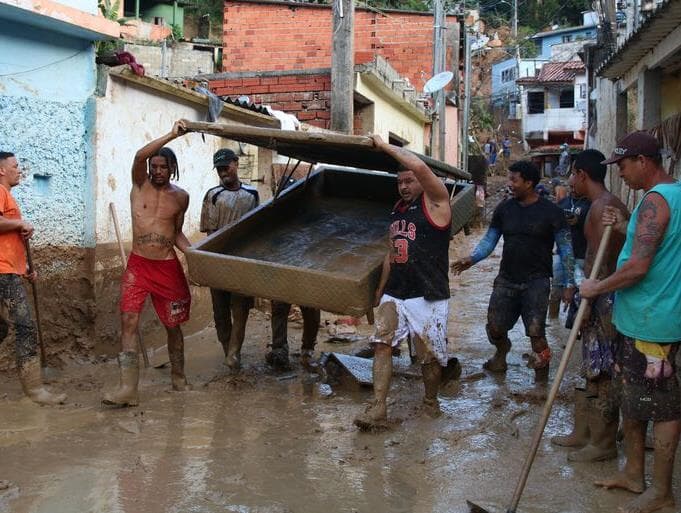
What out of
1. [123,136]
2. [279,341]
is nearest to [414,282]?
[279,341]

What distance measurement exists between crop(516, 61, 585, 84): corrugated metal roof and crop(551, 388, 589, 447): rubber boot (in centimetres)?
4516

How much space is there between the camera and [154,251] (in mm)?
5699

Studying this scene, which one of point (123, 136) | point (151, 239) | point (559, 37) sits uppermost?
point (559, 37)

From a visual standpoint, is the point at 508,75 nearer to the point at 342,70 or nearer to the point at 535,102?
the point at 535,102

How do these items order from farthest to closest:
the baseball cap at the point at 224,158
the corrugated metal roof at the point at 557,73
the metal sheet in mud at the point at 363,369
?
1. the corrugated metal roof at the point at 557,73
2. the baseball cap at the point at 224,158
3. the metal sheet in mud at the point at 363,369

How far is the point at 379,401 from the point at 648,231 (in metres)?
2.09

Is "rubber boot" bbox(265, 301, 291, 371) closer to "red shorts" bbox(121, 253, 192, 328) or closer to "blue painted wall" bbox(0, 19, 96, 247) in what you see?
"red shorts" bbox(121, 253, 192, 328)

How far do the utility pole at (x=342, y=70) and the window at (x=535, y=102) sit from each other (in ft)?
125

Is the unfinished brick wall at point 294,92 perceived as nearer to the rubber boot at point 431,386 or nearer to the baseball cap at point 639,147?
the rubber boot at point 431,386

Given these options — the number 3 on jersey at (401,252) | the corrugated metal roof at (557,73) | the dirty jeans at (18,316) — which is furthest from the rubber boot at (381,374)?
the corrugated metal roof at (557,73)

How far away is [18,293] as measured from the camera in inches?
213

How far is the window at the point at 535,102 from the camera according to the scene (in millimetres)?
49219

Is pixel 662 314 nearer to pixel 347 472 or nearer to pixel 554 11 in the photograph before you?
pixel 347 472

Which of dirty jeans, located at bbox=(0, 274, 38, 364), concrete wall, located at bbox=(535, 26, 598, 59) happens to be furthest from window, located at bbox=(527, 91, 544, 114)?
dirty jeans, located at bbox=(0, 274, 38, 364)
